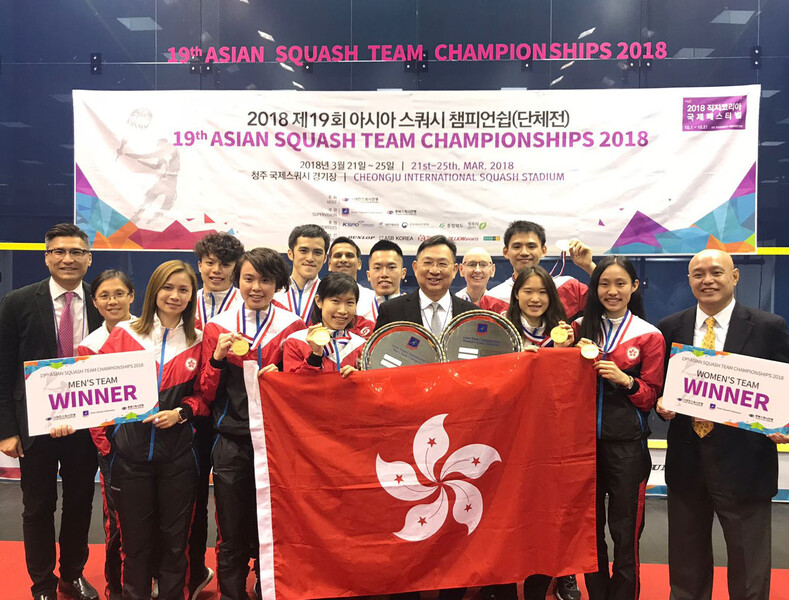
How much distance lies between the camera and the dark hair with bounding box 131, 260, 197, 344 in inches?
115

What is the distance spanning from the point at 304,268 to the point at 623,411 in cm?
202

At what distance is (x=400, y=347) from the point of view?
2.86 meters

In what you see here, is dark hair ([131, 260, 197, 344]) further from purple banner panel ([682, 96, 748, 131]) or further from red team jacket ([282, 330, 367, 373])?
purple banner panel ([682, 96, 748, 131])

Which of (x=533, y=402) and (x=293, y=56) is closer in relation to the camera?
(x=533, y=402)

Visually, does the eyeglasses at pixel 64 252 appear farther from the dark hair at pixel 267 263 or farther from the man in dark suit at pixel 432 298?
the man in dark suit at pixel 432 298

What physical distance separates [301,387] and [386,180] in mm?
2807

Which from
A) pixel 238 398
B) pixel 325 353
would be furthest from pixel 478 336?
pixel 238 398

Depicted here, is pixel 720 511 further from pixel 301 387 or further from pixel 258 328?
pixel 258 328

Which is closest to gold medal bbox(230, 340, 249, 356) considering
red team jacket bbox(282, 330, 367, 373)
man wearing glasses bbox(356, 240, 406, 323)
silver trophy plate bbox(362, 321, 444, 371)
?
red team jacket bbox(282, 330, 367, 373)

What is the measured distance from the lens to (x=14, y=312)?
3297 millimetres

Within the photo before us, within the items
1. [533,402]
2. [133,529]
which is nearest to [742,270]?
[533,402]

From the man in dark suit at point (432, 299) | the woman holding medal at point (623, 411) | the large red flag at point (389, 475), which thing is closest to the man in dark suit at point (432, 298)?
the man in dark suit at point (432, 299)

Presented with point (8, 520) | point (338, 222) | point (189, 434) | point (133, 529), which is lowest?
point (8, 520)

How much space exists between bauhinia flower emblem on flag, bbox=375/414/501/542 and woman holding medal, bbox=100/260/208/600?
99 centimetres
